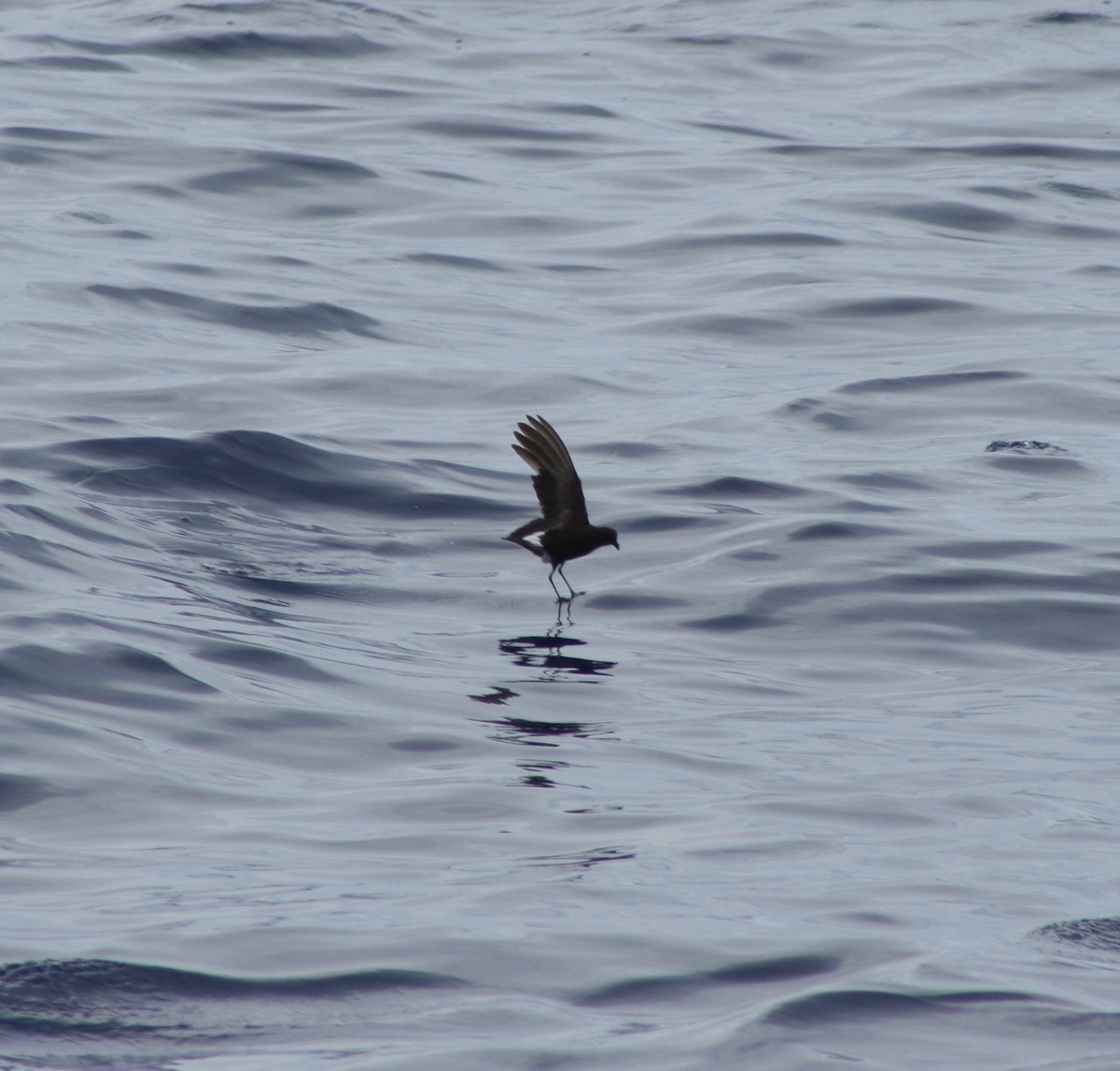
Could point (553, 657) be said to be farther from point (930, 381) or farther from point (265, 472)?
point (930, 381)

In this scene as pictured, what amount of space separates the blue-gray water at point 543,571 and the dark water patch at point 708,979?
0.02m

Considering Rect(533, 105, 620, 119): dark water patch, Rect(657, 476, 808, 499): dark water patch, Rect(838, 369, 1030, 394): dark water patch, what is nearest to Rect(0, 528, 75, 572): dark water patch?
Rect(657, 476, 808, 499): dark water patch

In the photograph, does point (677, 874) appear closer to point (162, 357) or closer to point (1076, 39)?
point (162, 357)

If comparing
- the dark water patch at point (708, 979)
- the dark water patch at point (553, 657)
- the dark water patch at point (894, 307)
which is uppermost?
the dark water patch at point (894, 307)

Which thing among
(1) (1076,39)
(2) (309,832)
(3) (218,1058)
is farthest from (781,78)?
(3) (218,1058)

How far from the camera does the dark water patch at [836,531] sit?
9.96 m

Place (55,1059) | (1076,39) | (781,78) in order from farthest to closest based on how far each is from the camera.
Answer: (1076,39)
(781,78)
(55,1059)

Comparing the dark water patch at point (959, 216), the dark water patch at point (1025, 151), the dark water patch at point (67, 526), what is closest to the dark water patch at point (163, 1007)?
the dark water patch at point (67, 526)

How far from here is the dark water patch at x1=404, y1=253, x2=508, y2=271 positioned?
1523 centimetres

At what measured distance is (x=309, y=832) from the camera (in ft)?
19.4

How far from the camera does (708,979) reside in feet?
15.7

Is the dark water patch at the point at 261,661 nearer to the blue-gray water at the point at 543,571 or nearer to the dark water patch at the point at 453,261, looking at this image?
the blue-gray water at the point at 543,571

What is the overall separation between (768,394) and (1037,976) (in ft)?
26.4

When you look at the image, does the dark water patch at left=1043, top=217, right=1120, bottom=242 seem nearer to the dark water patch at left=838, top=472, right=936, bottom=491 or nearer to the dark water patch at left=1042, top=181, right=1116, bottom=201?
the dark water patch at left=1042, top=181, right=1116, bottom=201
